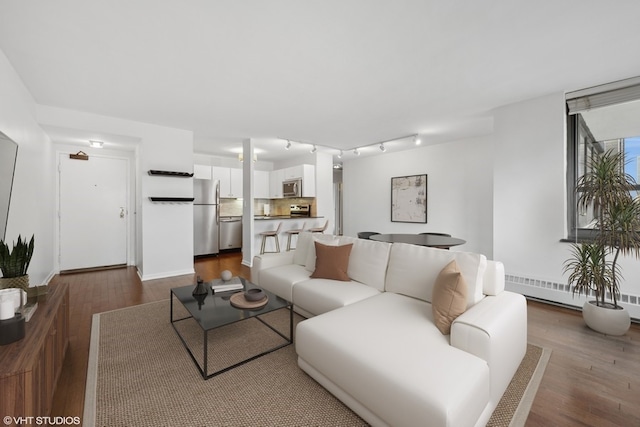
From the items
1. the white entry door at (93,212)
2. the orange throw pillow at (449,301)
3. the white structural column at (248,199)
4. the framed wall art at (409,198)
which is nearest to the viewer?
the orange throw pillow at (449,301)

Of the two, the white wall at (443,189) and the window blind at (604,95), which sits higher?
the window blind at (604,95)

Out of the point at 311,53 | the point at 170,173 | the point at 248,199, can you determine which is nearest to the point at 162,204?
the point at 170,173

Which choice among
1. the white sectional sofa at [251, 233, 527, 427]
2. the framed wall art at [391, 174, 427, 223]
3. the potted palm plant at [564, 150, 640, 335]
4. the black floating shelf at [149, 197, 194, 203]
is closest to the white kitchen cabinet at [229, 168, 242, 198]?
the black floating shelf at [149, 197, 194, 203]

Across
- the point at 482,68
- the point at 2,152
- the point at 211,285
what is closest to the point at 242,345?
the point at 211,285

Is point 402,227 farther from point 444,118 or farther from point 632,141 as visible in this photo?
point 632,141

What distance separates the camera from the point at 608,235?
2.52m

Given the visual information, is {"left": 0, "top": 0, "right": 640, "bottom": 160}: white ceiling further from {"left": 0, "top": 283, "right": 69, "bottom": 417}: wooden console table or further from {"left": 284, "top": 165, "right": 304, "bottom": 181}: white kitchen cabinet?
{"left": 284, "top": 165, "right": 304, "bottom": 181}: white kitchen cabinet

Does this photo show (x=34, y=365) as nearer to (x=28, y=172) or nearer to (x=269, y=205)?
(x=28, y=172)

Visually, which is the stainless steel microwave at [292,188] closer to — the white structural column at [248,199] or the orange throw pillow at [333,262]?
the white structural column at [248,199]

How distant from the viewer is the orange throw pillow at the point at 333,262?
2740mm

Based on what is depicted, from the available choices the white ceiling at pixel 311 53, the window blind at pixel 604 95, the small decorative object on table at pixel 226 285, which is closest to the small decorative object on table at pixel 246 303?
the small decorative object on table at pixel 226 285

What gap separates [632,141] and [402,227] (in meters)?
3.87

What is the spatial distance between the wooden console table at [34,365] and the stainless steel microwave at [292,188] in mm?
4934

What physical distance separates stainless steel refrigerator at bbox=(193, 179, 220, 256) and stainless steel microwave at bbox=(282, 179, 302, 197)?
1640mm
